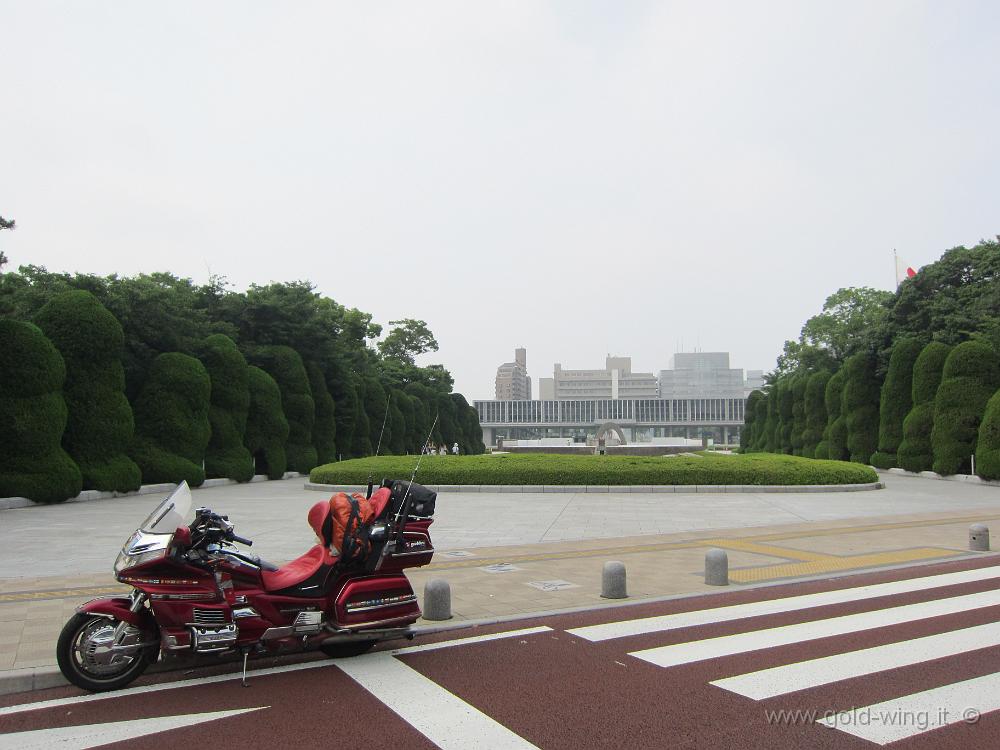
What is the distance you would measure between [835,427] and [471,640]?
3585cm

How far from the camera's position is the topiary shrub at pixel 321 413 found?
115ft

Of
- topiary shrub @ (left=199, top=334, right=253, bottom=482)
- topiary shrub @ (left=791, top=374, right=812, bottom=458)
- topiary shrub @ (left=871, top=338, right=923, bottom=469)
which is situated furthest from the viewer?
topiary shrub @ (left=791, top=374, right=812, bottom=458)

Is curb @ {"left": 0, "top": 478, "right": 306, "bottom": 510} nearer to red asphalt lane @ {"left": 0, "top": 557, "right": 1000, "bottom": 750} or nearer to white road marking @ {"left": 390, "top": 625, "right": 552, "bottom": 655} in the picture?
red asphalt lane @ {"left": 0, "top": 557, "right": 1000, "bottom": 750}

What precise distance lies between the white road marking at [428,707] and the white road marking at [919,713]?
2.06 metres

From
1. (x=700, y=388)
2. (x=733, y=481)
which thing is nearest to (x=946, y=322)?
(x=733, y=481)

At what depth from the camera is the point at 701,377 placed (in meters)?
158

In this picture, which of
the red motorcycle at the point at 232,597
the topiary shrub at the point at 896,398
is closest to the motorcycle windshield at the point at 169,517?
the red motorcycle at the point at 232,597

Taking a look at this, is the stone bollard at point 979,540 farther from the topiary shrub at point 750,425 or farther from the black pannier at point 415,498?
the topiary shrub at point 750,425

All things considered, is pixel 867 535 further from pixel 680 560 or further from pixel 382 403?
pixel 382 403

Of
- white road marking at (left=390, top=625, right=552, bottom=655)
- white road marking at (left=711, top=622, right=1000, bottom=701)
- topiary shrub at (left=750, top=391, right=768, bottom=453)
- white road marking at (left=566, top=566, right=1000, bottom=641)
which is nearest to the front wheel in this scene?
white road marking at (left=390, top=625, right=552, bottom=655)

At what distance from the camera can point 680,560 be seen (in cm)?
1056

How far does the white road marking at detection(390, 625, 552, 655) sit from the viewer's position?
6.28 metres

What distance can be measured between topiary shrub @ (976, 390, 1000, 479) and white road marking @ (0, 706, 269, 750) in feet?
92.7

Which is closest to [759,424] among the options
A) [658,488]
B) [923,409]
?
[923,409]
